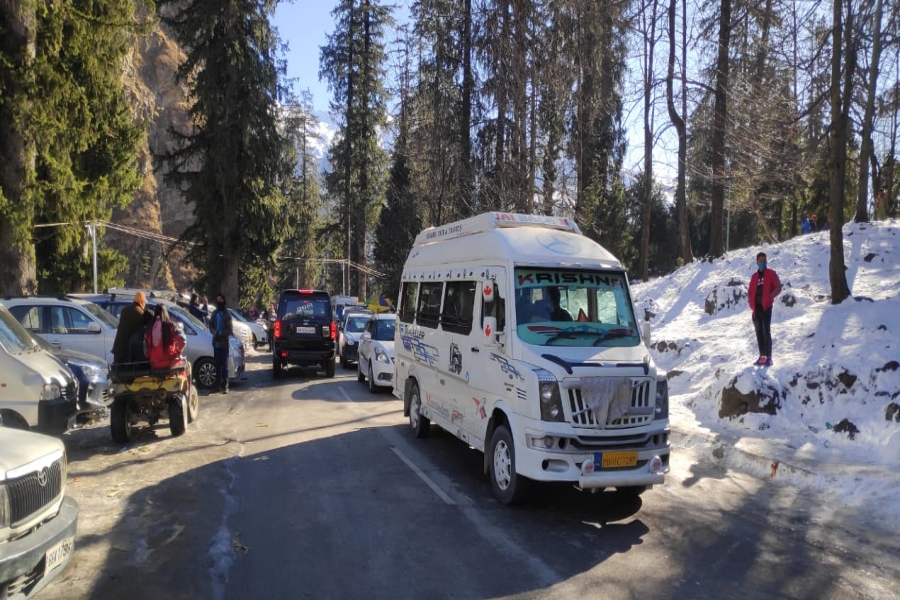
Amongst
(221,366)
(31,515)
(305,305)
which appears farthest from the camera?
(305,305)

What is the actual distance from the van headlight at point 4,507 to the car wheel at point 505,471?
434 cm

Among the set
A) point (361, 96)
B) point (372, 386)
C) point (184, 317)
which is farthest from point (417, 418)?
point (361, 96)

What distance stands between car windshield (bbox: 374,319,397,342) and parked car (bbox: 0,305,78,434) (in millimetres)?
8365

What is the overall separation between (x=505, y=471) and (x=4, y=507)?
4.54m

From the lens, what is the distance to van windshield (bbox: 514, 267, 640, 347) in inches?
280

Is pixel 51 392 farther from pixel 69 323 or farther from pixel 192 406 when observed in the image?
pixel 69 323

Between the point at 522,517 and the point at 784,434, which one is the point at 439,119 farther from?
the point at 522,517

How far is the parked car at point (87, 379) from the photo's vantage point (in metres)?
9.30

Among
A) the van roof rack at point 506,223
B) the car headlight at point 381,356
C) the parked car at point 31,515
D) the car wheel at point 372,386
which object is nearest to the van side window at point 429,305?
the van roof rack at point 506,223

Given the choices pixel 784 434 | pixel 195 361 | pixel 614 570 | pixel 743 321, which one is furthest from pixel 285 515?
pixel 743 321

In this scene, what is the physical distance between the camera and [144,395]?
372 inches

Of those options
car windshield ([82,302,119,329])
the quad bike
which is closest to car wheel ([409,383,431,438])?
the quad bike

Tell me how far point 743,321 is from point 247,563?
42.5 feet

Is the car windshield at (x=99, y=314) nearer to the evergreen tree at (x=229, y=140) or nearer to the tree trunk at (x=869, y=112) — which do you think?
the evergreen tree at (x=229, y=140)
